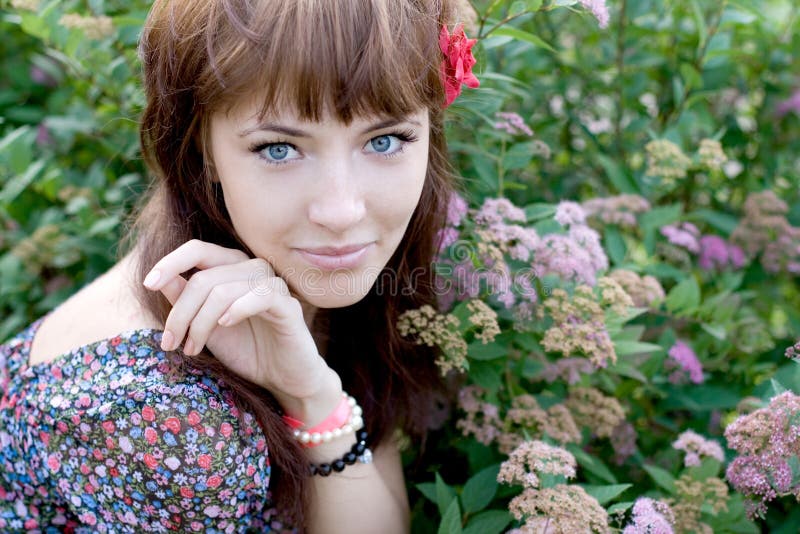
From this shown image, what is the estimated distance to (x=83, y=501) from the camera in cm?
128

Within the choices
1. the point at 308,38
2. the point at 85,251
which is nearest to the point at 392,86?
the point at 308,38

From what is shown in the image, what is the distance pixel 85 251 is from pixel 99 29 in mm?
545

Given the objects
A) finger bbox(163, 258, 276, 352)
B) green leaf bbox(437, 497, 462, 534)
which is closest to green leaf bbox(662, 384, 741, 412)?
green leaf bbox(437, 497, 462, 534)

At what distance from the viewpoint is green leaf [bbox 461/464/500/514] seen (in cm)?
135

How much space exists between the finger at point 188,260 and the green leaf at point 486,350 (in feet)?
1.45

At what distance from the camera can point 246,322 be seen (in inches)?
49.0

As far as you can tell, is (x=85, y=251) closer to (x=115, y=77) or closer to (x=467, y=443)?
(x=115, y=77)

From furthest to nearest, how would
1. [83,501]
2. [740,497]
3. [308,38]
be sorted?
1. [740,497]
2. [83,501]
3. [308,38]

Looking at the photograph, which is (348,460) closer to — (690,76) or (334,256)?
(334,256)

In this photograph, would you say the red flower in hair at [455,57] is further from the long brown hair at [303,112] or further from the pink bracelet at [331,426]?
the pink bracelet at [331,426]

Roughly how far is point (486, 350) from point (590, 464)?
11.7 inches

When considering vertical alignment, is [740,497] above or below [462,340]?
below

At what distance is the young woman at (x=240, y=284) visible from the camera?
107 cm

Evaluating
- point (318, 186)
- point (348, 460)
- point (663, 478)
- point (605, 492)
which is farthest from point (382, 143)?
point (663, 478)
